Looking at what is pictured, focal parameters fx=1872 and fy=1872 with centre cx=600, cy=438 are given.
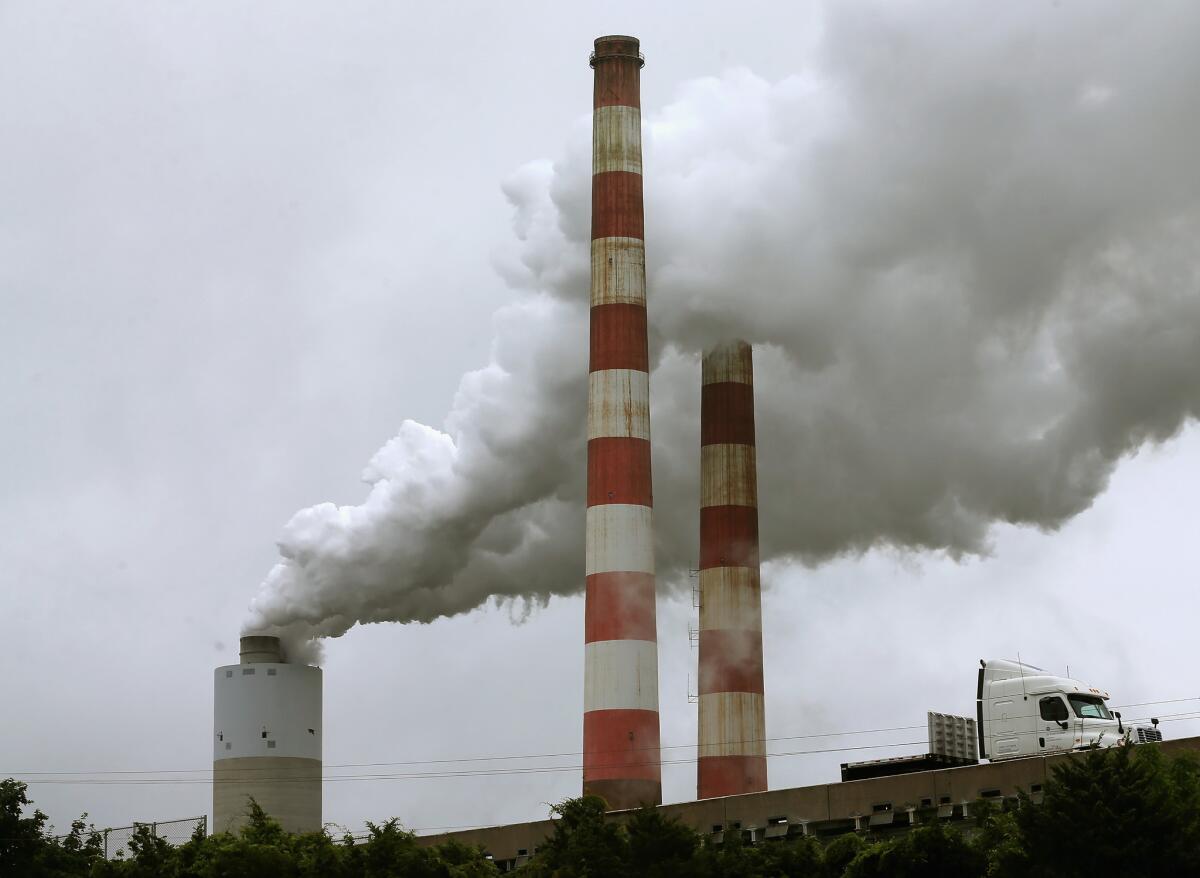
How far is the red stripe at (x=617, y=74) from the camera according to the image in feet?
174

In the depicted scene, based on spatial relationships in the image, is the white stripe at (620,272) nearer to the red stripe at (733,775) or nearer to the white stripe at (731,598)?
the white stripe at (731,598)

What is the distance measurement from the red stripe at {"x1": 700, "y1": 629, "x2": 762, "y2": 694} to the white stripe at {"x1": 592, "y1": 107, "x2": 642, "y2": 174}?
14.2m

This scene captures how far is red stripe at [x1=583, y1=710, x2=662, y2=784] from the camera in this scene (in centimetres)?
4906

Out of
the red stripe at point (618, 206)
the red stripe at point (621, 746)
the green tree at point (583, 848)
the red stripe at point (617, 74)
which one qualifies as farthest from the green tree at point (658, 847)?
the red stripe at point (617, 74)

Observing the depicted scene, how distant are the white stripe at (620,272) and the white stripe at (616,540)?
574 centimetres

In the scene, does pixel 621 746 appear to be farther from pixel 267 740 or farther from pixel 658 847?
pixel 658 847

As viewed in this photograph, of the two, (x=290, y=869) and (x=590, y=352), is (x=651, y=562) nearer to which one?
(x=590, y=352)

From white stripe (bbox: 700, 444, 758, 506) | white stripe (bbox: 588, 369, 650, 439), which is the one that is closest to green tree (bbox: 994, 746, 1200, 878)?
white stripe (bbox: 588, 369, 650, 439)

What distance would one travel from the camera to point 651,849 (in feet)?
120

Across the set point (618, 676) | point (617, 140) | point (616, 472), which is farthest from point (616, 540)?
point (617, 140)

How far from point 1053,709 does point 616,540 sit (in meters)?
12.9

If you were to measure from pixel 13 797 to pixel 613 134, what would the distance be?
25756 millimetres

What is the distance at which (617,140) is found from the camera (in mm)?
52469

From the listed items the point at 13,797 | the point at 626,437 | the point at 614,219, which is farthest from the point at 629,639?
the point at 13,797
